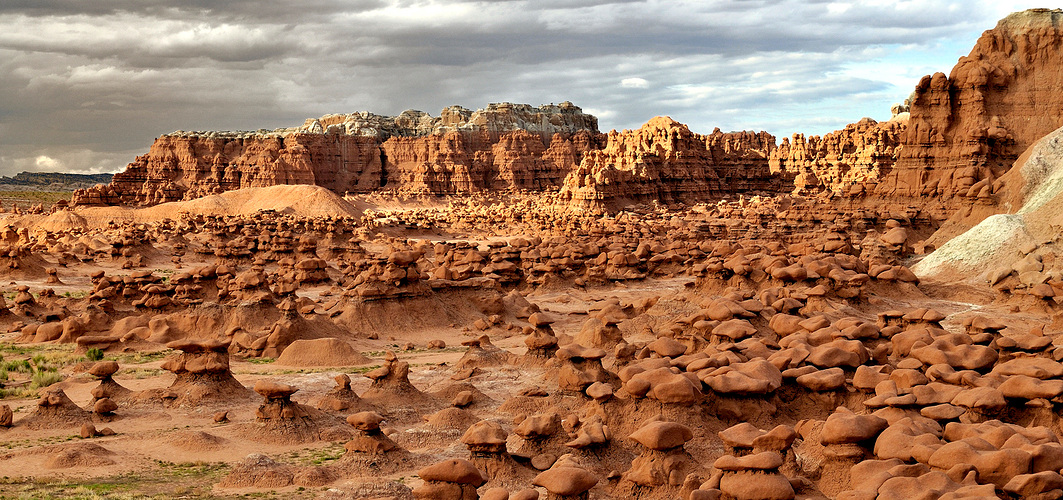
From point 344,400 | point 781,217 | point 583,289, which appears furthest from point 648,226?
point 344,400

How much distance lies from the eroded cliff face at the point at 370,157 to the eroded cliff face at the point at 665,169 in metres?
26.7

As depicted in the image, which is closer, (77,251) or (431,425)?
(431,425)

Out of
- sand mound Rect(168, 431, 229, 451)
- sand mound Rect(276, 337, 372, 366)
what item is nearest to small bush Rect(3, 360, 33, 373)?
sand mound Rect(276, 337, 372, 366)

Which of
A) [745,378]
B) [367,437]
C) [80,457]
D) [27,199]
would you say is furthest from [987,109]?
[27,199]

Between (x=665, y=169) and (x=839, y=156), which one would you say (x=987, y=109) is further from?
(x=839, y=156)

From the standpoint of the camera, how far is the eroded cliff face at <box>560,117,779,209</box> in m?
75.2

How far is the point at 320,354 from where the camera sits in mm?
20609

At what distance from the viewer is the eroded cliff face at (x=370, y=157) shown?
114m

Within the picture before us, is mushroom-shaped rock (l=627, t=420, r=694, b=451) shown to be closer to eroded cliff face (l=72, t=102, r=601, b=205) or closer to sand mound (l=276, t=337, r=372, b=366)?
sand mound (l=276, t=337, r=372, b=366)

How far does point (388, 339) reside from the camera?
24328 millimetres

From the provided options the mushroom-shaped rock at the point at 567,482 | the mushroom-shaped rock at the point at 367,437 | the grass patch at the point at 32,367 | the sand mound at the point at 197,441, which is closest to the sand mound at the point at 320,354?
the grass patch at the point at 32,367

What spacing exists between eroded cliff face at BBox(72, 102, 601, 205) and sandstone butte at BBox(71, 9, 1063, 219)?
20 cm

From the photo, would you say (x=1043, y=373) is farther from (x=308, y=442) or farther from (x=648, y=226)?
(x=648, y=226)

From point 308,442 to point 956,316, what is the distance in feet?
55.4
